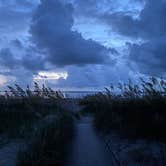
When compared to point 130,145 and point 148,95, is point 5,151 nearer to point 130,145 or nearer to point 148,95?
Result: point 130,145

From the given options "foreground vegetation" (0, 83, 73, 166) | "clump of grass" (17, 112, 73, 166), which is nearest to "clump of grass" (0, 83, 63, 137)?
"foreground vegetation" (0, 83, 73, 166)

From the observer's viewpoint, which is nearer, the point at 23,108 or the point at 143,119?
the point at 143,119

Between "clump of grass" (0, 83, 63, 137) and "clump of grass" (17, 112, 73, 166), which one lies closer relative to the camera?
"clump of grass" (17, 112, 73, 166)

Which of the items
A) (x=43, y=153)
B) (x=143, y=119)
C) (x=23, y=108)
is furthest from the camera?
(x=23, y=108)

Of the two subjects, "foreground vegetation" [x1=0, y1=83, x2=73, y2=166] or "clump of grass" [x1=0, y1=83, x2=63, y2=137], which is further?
"clump of grass" [x1=0, y1=83, x2=63, y2=137]

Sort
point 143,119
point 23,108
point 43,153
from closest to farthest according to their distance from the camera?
point 43,153
point 143,119
point 23,108

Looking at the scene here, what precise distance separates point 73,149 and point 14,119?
1129 cm

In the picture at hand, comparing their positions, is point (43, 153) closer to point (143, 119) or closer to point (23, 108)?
point (143, 119)

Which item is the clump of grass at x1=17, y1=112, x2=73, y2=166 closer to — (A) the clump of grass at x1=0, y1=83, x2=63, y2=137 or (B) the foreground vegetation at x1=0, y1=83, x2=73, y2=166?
(B) the foreground vegetation at x1=0, y1=83, x2=73, y2=166

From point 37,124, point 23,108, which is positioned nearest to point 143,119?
point 37,124

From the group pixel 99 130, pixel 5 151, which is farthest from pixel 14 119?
pixel 5 151

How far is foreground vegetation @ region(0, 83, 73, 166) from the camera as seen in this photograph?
533 inches

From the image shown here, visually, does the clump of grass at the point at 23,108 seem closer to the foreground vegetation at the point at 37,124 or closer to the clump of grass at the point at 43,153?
the foreground vegetation at the point at 37,124

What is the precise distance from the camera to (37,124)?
926 inches
